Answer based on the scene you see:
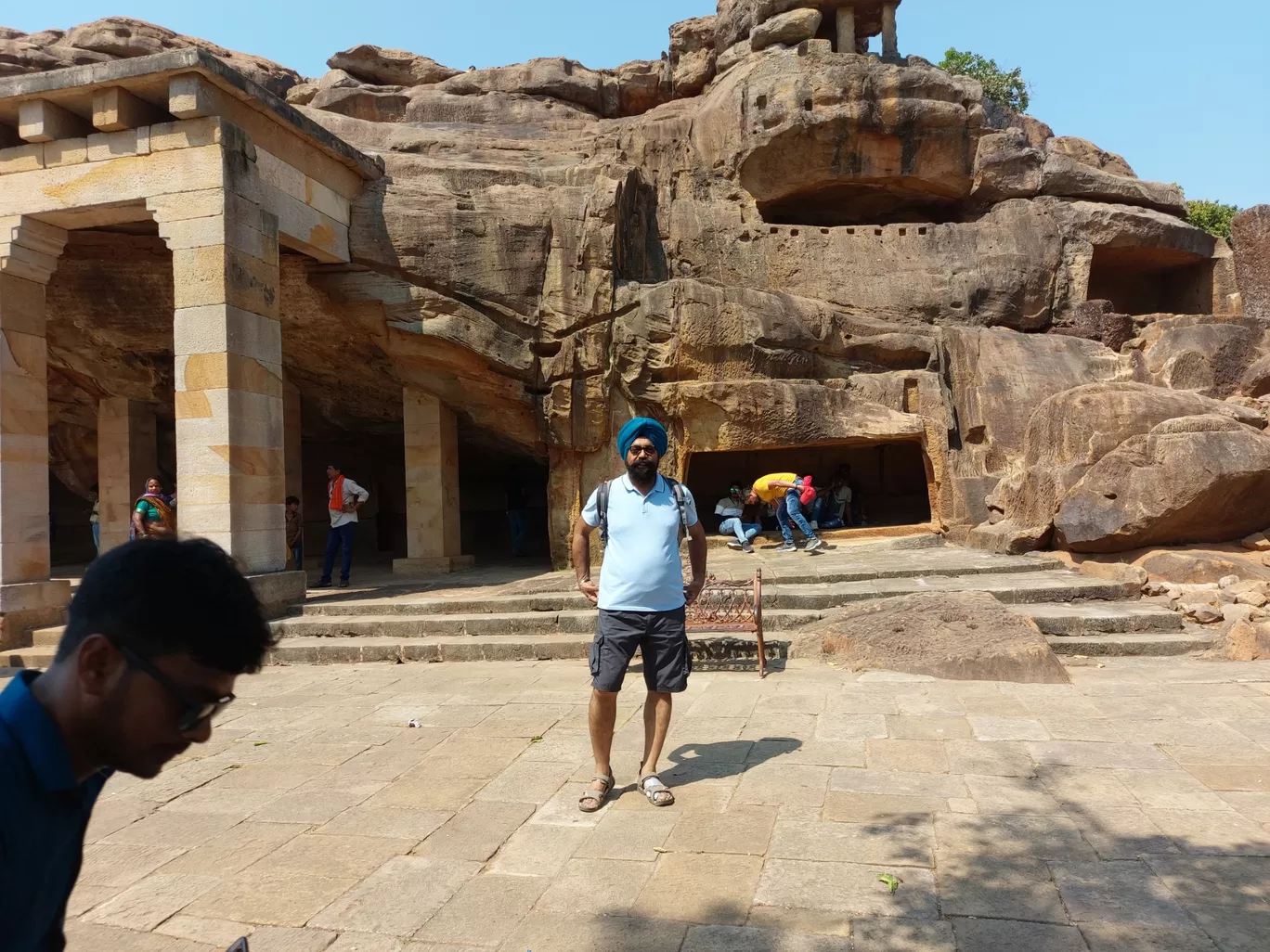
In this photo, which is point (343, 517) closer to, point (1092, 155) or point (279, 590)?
point (279, 590)

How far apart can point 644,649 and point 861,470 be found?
1428 cm

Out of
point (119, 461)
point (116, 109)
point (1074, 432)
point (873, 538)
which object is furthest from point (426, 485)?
point (1074, 432)

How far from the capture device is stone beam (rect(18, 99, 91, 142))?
8.88 metres

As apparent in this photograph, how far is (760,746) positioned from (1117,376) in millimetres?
10572

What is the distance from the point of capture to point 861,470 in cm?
1750

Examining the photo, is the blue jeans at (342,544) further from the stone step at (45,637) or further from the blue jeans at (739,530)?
the blue jeans at (739,530)

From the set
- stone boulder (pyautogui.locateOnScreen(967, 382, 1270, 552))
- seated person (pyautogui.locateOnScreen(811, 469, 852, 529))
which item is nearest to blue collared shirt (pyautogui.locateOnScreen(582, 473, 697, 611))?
stone boulder (pyautogui.locateOnScreen(967, 382, 1270, 552))

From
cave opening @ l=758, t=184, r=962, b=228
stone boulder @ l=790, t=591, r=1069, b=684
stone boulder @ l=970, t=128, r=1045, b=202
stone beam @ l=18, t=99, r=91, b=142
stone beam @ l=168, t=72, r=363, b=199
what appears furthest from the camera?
cave opening @ l=758, t=184, r=962, b=228

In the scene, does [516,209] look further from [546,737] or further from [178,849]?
[178,849]

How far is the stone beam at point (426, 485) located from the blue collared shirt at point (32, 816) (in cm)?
1141

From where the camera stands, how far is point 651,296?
37.7 ft

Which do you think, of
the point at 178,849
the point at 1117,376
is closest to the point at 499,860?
the point at 178,849

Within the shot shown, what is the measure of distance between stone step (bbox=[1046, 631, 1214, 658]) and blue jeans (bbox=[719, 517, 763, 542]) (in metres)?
5.34

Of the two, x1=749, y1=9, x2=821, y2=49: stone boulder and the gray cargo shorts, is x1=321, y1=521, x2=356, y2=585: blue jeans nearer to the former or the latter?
the gray cargo shorts
